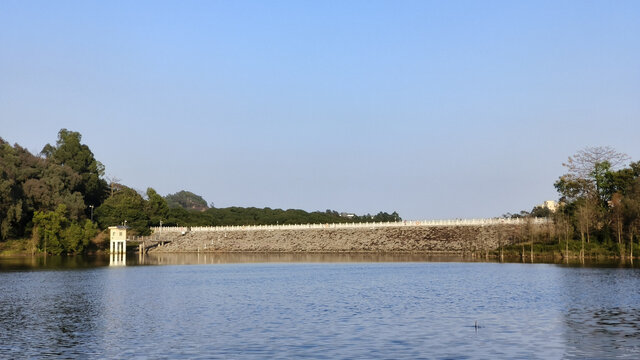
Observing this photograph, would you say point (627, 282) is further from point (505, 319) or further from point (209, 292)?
point (209, 292)

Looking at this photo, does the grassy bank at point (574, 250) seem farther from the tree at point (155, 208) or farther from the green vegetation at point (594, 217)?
the tree at point (155, 208)

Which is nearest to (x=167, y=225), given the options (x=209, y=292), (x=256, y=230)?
(x=256, y=230)

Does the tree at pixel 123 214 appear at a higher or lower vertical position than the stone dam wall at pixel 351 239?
higher

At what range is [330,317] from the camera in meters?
A: 31.2

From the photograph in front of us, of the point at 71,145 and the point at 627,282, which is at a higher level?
the point at 71,145

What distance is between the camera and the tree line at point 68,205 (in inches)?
4173

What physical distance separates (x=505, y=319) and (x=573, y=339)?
527cm

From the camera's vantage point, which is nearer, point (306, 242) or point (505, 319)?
point (505, 319)

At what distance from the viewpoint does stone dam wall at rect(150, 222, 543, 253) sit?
10047cm

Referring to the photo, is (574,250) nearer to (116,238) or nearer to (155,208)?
(116,238)

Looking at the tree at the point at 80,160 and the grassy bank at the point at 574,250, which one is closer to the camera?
the grassy bank at the point at 574,250

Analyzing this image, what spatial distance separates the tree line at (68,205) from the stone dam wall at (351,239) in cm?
1024

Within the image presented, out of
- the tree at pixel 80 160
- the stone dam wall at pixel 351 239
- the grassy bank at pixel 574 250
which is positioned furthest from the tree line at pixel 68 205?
the grassy bank at pixel 574 250

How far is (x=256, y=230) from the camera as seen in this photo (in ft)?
419
